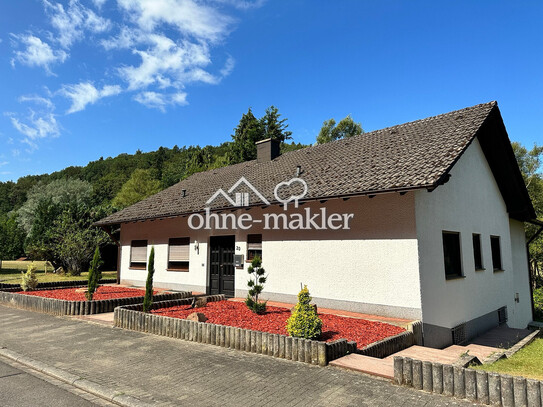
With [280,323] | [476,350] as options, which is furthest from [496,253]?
[280,323]

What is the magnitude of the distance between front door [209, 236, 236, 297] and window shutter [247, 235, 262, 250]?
0.79 metres

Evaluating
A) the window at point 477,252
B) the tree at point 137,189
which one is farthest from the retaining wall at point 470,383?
the tree at point 137,189

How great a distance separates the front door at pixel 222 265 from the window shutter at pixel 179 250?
56.7 inches

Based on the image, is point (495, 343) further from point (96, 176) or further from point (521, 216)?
point (96, 176)

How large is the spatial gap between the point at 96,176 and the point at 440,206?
260 feet

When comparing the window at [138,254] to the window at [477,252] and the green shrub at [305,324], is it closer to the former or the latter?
the green shrub at [305,324]

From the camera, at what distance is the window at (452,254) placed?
9.30 metres

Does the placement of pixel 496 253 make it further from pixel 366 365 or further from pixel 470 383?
pixel 470 383

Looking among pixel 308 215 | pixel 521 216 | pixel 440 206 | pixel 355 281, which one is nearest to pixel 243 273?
pixel 308 215

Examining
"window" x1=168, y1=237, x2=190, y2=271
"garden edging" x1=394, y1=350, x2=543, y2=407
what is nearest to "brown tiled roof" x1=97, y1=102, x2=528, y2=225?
"window" x1=168, y1=237, x2=190, y2=271

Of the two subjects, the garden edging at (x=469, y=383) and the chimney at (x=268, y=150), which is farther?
the chimney at (x=268, y=150)

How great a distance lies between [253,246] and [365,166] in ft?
15.9

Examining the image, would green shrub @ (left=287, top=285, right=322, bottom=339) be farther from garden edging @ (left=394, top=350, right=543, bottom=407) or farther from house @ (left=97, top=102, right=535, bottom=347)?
house @ (left=97, top=102, right=535, bottom=347)

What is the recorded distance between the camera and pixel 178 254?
1438cm
